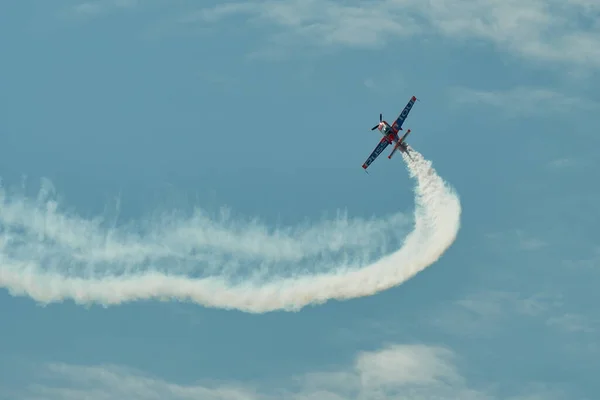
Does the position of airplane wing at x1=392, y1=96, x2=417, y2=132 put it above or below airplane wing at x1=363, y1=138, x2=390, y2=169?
above

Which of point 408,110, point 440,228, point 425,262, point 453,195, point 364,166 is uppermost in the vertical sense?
point 408,110

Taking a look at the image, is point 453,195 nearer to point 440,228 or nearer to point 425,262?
point 440,228

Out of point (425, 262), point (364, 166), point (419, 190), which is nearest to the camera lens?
point (425, 262)

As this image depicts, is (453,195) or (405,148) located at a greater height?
(405,148)

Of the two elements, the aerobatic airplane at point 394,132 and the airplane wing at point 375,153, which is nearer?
the aerobatic airplane at point 394,132

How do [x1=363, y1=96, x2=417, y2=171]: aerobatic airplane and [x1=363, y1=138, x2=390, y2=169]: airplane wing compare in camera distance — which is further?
[x1=363, y1=138, x2=390, y2=169]: airplane wing

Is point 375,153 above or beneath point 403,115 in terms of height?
beneath

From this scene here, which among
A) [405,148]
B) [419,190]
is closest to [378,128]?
[405,148]

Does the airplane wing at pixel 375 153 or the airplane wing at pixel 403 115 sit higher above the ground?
the airplane wing at pixel 403 115

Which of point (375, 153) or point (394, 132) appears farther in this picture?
point (375, 153)

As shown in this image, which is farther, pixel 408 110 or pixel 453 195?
pixel 408 110

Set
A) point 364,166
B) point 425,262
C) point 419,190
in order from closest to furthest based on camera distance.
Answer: point 425,262
point 419,190
point 364,166

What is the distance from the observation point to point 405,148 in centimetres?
6250

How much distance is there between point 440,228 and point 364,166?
12.9 m
